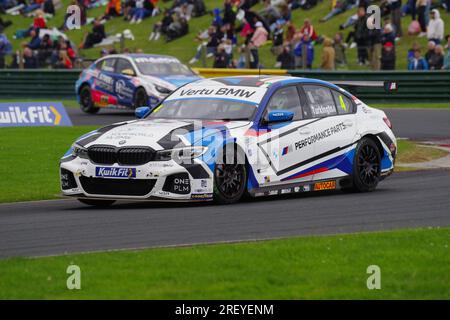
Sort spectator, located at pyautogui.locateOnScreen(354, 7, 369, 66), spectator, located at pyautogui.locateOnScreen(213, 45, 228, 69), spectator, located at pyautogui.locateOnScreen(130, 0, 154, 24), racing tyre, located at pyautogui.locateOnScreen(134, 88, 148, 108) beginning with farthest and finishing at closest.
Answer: spectator, located at pyautogui.locateOnScreen(130, 0, 154, 24), spectator, located at pyautogui.locateOnScreen(213, 45, 228, 69), spectator, located at pyautogui.locateOnScreen(354, 7, 369, 66), racing tyre, located at pyautogui.locateOnScreen(134, 88, 148, 108)

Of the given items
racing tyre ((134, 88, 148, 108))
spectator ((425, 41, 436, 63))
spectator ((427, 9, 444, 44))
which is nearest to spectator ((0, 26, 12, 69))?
racing tyre ((134, 88, 148, 108))

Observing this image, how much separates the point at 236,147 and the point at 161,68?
1654 cm

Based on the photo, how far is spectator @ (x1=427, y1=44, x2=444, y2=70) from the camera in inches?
1194

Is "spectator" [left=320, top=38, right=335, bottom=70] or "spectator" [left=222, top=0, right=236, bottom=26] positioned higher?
"spectator" [left=222, top=0, right=236, bottom=26]

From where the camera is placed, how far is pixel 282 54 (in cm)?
3231

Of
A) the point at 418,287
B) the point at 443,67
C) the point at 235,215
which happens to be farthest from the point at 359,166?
the point at 443,67

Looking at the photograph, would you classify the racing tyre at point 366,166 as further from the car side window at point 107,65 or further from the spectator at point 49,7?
the spectator at point 49,7

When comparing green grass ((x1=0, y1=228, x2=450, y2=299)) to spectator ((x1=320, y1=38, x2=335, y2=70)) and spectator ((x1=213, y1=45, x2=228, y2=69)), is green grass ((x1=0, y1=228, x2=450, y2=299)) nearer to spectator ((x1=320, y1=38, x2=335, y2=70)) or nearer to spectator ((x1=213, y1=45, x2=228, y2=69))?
spectator ((x1=320, y1=38, x2=335, y2=70))

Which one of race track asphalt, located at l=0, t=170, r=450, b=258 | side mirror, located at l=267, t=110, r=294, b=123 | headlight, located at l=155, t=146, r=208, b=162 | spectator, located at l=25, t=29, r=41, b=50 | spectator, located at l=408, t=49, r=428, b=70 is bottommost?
spectator, located at l=25, t=29, r=41, b=50

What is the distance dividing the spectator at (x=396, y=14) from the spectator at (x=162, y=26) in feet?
33.2

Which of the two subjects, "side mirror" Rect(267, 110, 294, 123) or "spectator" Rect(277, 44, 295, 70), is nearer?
"side mirror" Rect(267, 110, 294, 123)

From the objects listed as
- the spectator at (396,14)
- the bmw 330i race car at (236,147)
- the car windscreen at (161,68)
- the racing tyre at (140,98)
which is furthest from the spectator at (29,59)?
the bmw 330i race car at (236,147)

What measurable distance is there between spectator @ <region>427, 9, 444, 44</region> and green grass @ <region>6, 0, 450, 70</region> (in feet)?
4.99

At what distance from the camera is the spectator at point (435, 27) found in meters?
29.8
